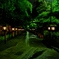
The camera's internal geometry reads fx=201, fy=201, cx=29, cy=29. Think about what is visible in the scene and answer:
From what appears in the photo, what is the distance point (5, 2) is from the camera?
31250 mm

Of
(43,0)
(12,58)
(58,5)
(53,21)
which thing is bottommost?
(12,58)

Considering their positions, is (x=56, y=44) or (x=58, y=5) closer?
(x=56, y=44)

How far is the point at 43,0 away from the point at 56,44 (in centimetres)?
2595

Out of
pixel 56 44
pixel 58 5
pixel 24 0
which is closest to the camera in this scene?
pixel 56 44

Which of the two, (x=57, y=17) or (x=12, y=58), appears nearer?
(x=12, y=58)

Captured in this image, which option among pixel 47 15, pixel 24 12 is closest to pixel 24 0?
pixel 24 12

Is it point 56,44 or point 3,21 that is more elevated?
point 3,21

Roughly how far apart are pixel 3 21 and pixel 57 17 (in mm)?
9135

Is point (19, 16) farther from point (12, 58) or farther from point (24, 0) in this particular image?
point (12, 58)

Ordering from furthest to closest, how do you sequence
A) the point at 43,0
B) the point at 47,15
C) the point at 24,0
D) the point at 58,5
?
the point at 43,0, the point at 24,0, the point at 47,15, the point at 58,5

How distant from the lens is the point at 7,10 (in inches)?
1242

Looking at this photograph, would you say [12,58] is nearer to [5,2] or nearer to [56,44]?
[56,44]

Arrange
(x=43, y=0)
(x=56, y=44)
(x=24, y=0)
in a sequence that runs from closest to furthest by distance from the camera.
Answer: (x=56, y=44) → (x=24, y=0) → (x=43, y=0)

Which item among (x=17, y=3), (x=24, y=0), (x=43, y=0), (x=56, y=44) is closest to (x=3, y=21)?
(x=17, y=3)
